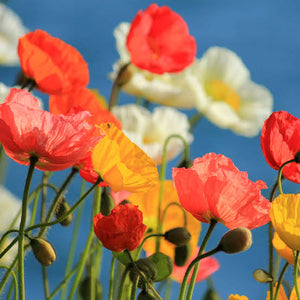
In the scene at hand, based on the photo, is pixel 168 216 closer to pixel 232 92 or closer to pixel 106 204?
pixel 106 204

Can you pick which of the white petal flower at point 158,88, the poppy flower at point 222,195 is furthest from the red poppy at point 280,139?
the white petal flower at point 158,88

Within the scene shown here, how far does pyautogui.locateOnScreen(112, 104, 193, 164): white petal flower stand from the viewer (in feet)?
2.71

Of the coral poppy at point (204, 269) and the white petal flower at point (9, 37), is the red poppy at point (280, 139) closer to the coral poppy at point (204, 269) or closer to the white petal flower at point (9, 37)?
the coral poppy at point (204, 269)

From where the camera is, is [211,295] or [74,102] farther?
[211,295]

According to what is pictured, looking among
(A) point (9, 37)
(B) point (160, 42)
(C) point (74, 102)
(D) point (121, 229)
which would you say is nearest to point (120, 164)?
(D) point (121, 229)

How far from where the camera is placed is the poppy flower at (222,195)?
0.42 m

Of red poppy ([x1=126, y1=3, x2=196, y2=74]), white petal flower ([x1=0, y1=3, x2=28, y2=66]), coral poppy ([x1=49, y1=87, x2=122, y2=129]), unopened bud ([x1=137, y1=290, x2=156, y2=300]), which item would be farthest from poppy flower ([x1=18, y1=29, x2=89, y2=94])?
white petal flower ([x1=0, y1=3, x2=28, y2=66])

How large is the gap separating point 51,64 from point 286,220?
311mm

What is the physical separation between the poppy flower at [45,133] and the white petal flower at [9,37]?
666mm

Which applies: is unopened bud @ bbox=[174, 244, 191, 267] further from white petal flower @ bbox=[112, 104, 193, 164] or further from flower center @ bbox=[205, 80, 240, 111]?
flower center @ bbox=[205, 80, 240, 111]

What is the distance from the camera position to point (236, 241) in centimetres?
41

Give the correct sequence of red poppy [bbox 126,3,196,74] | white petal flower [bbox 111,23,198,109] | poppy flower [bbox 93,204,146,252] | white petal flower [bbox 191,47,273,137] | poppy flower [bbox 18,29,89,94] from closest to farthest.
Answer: poppy flower [bbox 93,204,146,252] → poppy flower [bbox 18,29,89,94] → red poppy [bbox 126,3,196,74] → white petal flower [bbox 111,23,198,109] → white petal flower [bbox 191,47,273,137]

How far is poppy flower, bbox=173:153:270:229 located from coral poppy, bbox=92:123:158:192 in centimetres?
2

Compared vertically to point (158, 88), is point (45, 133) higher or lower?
lower
